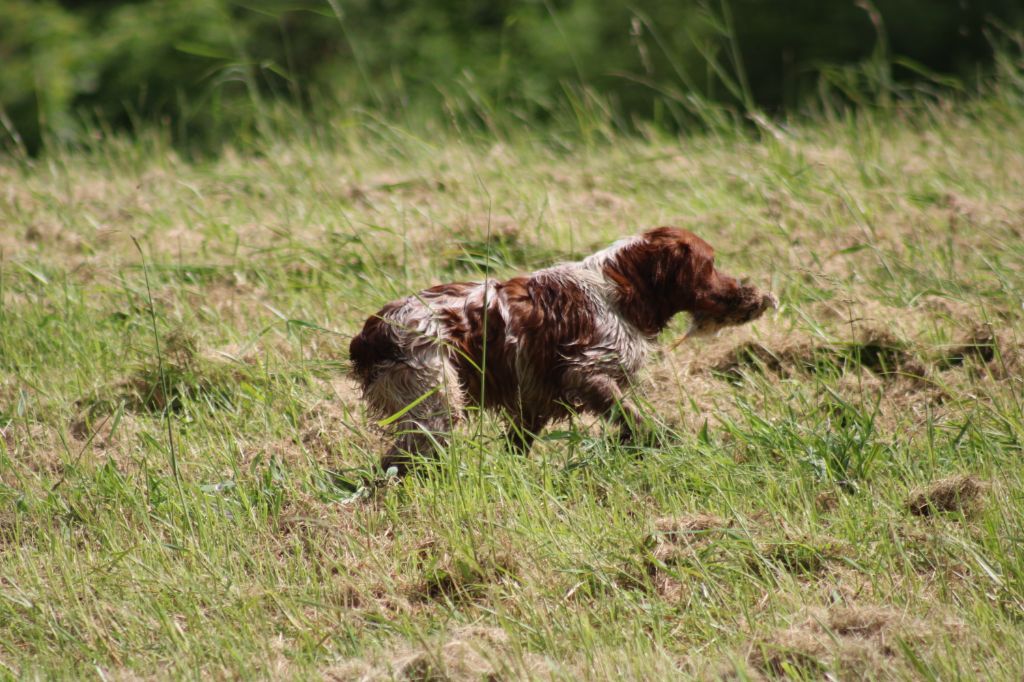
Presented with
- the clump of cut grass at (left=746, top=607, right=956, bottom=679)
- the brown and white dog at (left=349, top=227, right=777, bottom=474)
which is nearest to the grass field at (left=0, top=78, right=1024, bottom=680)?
the clump of cut grass at (left=746, top=607, right=956, bottom=679)

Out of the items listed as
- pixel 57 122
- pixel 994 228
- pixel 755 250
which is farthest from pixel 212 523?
pixel 57 122

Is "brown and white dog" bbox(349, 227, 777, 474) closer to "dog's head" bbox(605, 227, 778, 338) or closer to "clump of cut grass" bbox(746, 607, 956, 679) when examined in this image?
"dog's head" bbox(605, 227, 778, 338)

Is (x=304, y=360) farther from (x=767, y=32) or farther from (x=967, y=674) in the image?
(x=767, y=32)

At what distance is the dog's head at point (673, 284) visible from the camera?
197 inches

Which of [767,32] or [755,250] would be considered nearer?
[755,250]

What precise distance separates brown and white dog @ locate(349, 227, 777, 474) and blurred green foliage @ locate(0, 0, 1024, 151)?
7.19 meters

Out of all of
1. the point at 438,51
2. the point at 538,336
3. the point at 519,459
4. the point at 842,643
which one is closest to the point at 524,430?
the point at 519,459

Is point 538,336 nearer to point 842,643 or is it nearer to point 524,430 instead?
point 524,430

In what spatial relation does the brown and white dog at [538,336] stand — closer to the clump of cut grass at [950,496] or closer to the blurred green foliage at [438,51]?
the clump of cut grass at [950,496]

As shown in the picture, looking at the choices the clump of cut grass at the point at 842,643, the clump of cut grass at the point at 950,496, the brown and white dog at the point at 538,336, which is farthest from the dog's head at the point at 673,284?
the clump of cut grass at the point at 842,643

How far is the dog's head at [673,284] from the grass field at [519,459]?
1.39 ft

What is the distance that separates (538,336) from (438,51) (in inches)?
402

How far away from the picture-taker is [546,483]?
4.64 meters

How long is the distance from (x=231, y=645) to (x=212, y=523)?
755 millimetres
